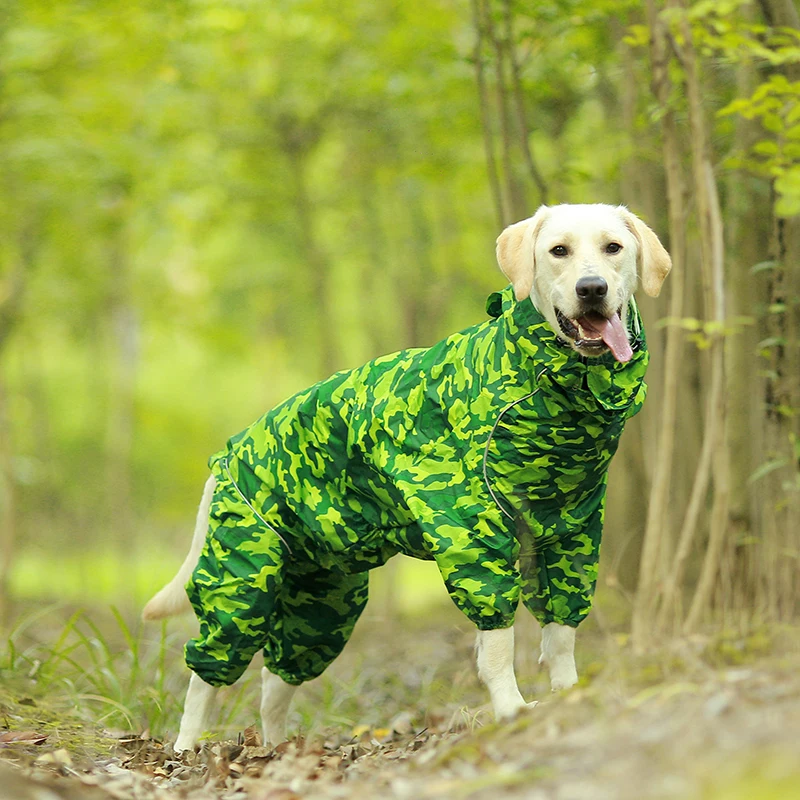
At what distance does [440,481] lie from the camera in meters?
3.85

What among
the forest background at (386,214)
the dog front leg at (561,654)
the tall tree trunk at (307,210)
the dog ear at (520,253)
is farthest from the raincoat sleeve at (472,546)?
the tall tree trunk at (307,210)

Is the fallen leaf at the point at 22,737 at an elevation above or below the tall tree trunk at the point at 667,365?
below

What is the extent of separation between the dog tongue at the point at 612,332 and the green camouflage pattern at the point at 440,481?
0.06m

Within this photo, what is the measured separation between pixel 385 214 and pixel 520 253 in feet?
31.6

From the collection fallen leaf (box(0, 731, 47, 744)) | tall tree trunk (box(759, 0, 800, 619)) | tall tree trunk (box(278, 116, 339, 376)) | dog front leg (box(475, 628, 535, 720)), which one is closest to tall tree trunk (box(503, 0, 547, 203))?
tall tree trunk (box(759, 0, 800, 619))

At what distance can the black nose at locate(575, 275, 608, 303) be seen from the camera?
377 centimetres

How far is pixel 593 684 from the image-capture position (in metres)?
3.13

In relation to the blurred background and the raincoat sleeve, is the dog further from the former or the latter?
the blurred background

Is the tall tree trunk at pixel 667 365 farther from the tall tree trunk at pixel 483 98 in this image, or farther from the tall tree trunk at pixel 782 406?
the tall tree trunk at pixel 483 98

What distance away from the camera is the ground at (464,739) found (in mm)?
2266

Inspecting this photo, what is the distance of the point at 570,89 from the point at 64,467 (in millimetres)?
15026

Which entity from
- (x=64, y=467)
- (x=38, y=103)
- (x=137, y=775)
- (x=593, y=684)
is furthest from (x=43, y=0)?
(x=64, y=467)

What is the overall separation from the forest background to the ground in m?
1.27

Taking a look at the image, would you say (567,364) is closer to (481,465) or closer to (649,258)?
(481,465)
